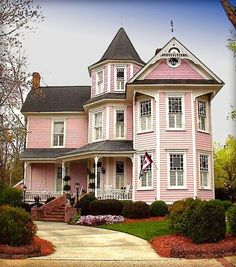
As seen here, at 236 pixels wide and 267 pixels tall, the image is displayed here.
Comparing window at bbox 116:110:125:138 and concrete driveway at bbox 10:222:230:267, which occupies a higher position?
window at bbox 116:110:125:138

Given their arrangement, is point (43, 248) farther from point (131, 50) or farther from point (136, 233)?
point (131, 50)

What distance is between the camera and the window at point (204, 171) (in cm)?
2280

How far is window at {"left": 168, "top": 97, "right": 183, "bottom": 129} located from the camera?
75.0 feet

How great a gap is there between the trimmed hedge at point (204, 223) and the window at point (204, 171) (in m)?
9.86

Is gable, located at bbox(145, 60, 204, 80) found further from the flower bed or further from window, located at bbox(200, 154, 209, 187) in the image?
the flower bed

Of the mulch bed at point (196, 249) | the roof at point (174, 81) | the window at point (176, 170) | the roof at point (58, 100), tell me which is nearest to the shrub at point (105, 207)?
the window at point (176, 170)

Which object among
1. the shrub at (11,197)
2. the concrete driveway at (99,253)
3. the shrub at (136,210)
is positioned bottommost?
the concrete driveway at (99,253)

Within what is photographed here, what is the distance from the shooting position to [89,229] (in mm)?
17375

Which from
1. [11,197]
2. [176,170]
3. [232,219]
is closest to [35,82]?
[11,197]

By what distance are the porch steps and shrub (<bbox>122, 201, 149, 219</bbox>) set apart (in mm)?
3715

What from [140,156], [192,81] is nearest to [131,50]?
[192,81]

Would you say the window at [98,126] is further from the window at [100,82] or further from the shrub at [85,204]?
the shrub at [85,204]

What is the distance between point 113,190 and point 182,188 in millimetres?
3957

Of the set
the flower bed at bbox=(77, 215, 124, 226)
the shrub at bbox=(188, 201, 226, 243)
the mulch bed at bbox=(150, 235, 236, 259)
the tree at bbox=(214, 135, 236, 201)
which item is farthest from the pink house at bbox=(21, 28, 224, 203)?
the tree at bbox=(214, 135, 236, 201)
